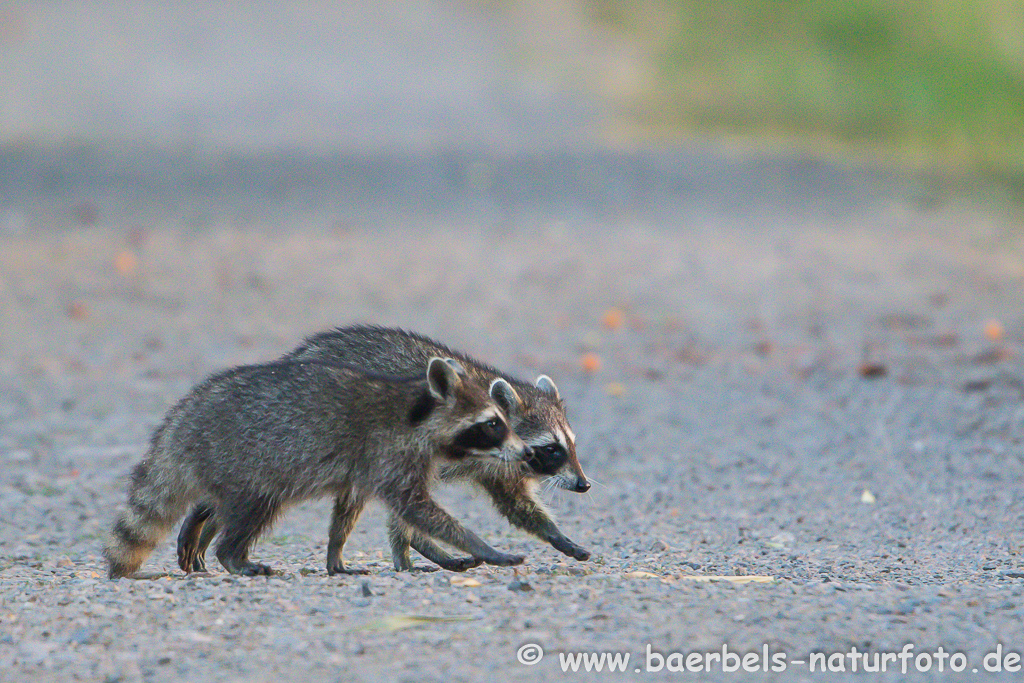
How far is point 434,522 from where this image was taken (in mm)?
5695

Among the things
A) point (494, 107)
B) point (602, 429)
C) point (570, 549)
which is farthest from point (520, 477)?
point (494, 107)

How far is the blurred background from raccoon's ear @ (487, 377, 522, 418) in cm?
839

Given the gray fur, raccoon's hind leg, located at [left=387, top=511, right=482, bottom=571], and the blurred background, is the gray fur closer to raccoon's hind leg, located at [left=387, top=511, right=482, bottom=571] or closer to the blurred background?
raccoon's hind leg, located at [left=387, top=511, right=482, bottom=571]

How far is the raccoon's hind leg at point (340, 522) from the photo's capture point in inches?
231

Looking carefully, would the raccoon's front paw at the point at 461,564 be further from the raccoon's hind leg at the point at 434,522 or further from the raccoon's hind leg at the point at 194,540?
the raccoon's hind leg at the point at 194,540

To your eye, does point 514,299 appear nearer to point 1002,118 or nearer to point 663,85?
point 1002,118

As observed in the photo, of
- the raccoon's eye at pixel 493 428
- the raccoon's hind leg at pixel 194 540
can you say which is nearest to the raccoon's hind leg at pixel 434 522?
the raccoon's eye at pixel 493 428

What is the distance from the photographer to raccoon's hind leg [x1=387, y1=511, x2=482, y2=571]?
5.80 m

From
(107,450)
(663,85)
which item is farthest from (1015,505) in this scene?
(663,85)

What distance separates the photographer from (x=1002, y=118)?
20109 millimetres

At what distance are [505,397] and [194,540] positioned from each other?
60.3 inches

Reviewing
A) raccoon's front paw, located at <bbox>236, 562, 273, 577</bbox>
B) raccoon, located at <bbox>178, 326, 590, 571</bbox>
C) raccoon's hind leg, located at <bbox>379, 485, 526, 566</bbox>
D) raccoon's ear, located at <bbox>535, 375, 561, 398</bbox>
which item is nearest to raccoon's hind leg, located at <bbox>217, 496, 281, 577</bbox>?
raccoon's front paw, located at <bbox>236, 562, 273, 577</bbox>

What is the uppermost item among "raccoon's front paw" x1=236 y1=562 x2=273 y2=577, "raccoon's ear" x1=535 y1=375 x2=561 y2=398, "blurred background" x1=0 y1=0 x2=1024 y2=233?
"blurred background" x1=0 y1=0 x2=1024 y2=233

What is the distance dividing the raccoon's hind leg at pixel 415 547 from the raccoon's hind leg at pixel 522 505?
0.32m
